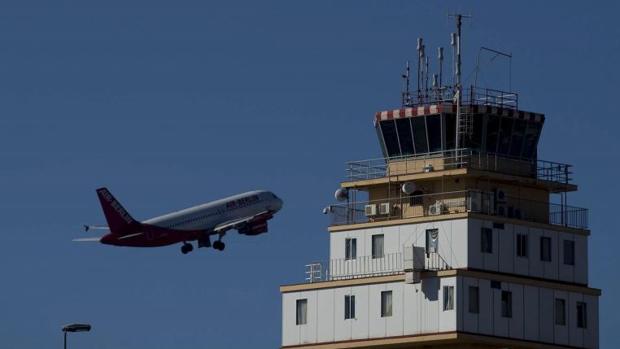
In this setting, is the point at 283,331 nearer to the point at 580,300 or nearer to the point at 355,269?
the point at 355,269

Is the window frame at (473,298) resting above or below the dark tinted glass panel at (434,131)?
below

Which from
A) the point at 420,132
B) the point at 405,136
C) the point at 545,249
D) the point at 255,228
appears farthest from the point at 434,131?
the point at 255,228

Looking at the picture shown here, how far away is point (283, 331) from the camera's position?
149m

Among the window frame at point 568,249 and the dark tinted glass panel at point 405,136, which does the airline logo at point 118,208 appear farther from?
the window frame at point 568,249

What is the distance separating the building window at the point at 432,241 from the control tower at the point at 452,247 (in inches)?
2.5

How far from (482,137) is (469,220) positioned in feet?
24.4

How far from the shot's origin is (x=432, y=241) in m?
143

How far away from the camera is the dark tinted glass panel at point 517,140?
147125 millimetres

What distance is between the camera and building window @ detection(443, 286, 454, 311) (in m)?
140

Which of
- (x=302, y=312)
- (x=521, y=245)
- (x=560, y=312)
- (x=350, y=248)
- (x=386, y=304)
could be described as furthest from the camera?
(x=302, y=312)

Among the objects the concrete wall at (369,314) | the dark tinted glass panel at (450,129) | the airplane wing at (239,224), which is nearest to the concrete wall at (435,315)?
the concrete wall at (369,314)

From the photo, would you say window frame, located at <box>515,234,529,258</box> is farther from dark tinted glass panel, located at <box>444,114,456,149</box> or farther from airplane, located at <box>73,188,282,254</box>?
airplane, located at <box>73,188,282,254</box>

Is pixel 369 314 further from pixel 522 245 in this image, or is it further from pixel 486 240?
pixel 522 245

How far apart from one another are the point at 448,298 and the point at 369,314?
6356 mm
